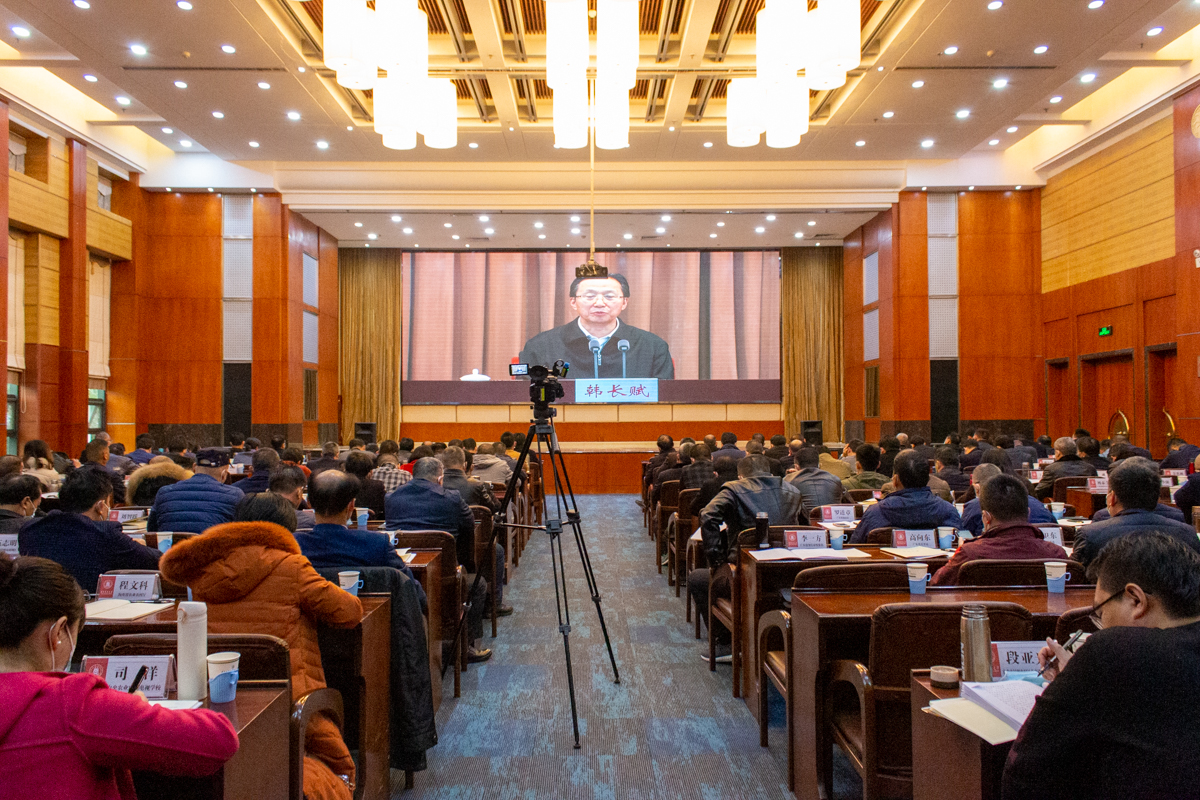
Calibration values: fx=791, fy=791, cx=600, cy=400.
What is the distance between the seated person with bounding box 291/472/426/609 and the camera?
2.75 m

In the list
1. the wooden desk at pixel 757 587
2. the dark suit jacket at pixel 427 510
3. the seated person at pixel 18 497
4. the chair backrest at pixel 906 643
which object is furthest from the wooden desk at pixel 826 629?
the seated person at pixel 18 497

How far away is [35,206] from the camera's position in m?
10.5

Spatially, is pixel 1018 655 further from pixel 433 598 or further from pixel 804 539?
pixel 433 598

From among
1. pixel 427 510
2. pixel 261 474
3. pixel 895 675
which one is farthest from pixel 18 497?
pixel 895 675

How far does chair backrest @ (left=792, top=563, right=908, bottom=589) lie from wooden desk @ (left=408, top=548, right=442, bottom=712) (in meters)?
1.54

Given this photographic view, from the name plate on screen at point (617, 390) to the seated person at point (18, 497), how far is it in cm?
1189

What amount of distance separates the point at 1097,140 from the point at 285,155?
39.3 ft

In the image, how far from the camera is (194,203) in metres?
13.2

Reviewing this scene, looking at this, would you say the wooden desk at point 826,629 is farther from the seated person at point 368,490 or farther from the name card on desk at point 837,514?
the seated person at point 368,490

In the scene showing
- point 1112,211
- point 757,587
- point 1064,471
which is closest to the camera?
point 757,587

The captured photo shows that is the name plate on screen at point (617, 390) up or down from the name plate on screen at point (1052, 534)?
up

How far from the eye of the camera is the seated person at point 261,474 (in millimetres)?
5055

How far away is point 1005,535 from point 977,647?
136cm

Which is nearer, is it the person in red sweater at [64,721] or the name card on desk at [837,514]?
the person in red sweater at [64,721]
